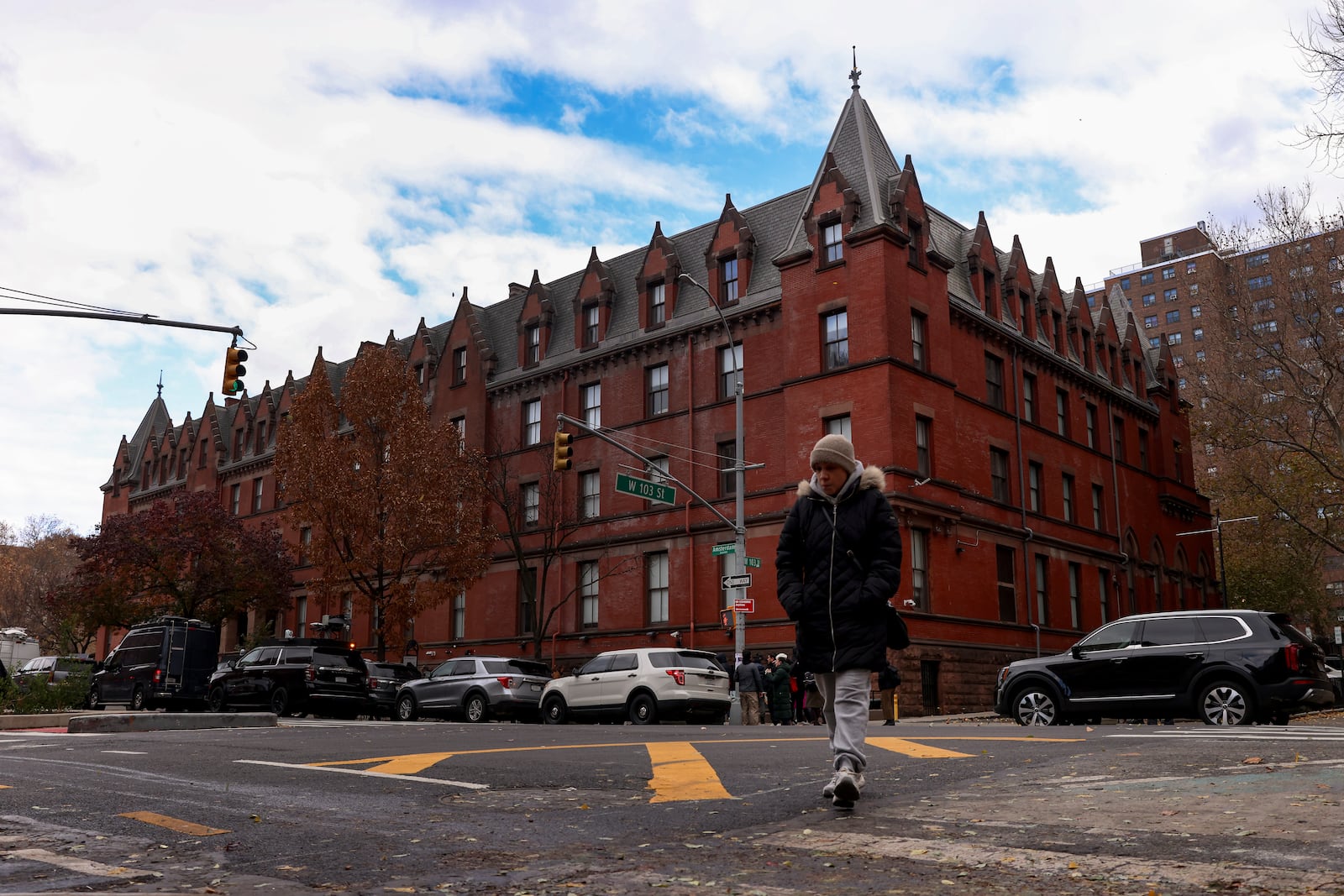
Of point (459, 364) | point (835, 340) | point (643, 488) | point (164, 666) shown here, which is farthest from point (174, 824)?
point (459, 364)

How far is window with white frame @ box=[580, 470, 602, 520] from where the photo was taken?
40.7 metres

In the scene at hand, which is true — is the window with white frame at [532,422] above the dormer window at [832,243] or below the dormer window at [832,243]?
below

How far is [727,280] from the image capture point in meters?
38.5

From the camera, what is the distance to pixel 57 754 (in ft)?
40.9

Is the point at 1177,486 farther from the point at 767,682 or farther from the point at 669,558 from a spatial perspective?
the point at 767,682

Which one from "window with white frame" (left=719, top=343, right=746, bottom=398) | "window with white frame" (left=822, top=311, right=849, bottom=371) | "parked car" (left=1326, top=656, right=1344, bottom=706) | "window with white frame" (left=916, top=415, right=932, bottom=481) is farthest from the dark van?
"parked car" (left=1326, top=656, right=1344, bottom=706)

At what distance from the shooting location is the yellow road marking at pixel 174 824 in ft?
19.9

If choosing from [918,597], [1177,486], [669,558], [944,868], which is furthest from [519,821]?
[1177,486]

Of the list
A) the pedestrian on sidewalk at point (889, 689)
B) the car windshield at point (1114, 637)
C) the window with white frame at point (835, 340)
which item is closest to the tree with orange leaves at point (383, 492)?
the window with white frame at point (835, 340)

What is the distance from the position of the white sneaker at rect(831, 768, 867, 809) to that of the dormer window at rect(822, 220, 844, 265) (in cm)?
2942

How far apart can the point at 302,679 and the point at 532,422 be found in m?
16.2

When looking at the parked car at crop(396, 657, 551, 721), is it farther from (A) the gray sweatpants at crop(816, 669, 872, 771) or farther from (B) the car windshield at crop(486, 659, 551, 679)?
(A) the gray sweatpants at crop(816, 669, 872, 771)

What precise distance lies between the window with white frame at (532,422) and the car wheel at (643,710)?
1992 centimetres

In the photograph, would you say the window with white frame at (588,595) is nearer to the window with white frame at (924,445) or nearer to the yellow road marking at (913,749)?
the window with white frame at (924,445)
